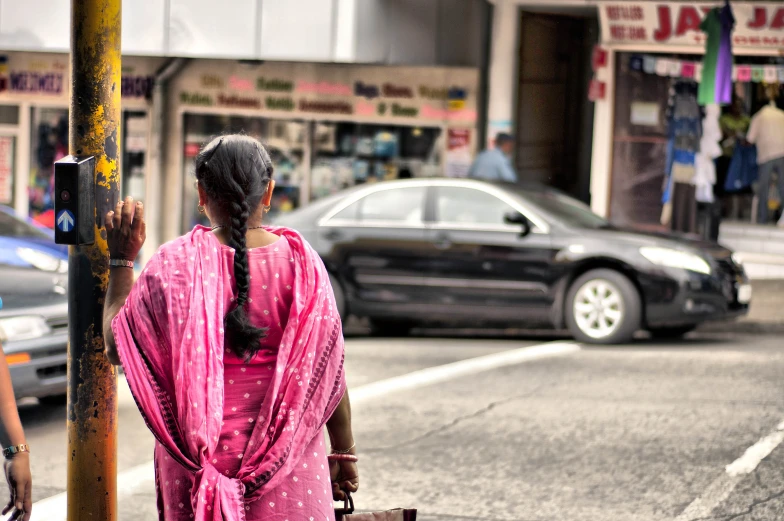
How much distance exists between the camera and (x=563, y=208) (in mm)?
12500

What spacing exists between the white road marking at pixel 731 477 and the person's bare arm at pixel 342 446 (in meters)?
2.89

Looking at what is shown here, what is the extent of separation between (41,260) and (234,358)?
608 cm

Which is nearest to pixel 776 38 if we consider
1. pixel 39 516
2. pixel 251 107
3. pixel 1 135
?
pixel 251 107

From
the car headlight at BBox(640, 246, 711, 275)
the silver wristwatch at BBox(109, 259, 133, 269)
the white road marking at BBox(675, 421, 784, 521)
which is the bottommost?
the white road marking at BBox(675, 421, 784, 521)

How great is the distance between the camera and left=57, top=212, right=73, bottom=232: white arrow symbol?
383 cm

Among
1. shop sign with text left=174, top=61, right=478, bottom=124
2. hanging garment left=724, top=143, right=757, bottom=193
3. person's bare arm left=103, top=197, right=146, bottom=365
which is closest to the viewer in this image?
person's bare arm left=103, top=197, right=146, bottom=365

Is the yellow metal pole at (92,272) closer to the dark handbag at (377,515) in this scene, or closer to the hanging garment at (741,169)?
the dark handbag at (377,515)

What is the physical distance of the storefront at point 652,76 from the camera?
58.3 ft

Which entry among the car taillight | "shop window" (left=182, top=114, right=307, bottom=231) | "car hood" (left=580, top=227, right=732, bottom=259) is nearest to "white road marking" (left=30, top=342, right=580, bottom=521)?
"car hood" (left=580, top=227, right=732, bottom=259)

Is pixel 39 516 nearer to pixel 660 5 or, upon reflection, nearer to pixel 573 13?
pixel 660 5

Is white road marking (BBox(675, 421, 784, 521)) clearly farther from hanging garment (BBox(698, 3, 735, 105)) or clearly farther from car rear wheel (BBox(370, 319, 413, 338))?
hanging garment (BBox(698, 3, 735, 105))

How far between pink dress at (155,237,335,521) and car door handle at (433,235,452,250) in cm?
905

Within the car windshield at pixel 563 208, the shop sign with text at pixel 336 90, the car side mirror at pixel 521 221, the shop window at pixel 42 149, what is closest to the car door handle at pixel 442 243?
the car side mirror at pixel 521 221

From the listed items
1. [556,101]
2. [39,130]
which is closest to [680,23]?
[556,101]
